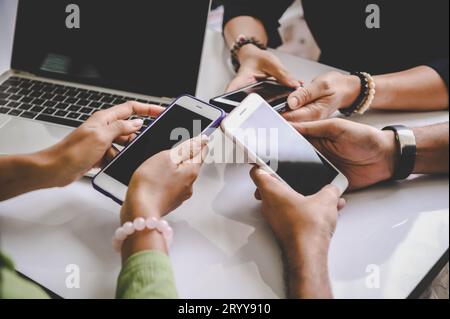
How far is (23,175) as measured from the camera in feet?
1.76

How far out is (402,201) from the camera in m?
0.58

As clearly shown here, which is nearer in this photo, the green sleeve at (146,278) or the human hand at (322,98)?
the green sleeve at (146,278)

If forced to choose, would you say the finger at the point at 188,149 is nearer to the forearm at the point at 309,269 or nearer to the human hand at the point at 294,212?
the human hand at the point at 294,212

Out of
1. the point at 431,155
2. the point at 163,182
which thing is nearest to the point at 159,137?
the point at 163,182

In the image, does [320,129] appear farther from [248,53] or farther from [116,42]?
[116,42]

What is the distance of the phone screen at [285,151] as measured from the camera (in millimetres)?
561

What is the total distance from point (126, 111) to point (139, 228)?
233 millimetres

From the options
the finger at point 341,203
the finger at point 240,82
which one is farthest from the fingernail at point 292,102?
the finger at point 341,203

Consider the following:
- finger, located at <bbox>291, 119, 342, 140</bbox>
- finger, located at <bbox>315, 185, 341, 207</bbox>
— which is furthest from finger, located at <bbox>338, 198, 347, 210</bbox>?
finger, located at <bbox>291, 119, 342, 140</bbox>

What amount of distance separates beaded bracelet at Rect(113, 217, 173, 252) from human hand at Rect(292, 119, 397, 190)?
11.3 inches

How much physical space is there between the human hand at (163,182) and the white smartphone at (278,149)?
71 mm

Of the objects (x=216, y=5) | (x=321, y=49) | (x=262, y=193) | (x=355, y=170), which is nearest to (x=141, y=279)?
(x=262, y=193)
